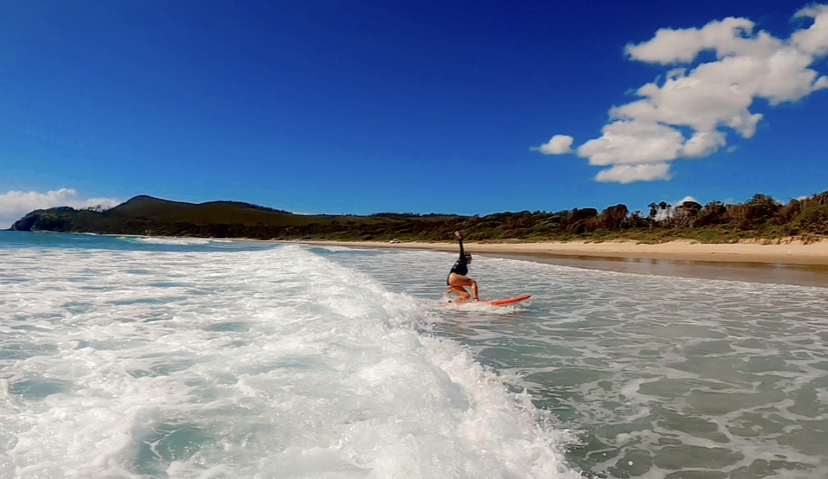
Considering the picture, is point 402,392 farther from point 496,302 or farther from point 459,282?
point 459,282

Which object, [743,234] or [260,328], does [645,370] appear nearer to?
[260,328]

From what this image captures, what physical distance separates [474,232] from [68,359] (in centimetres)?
6087

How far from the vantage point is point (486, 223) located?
71.1 meters

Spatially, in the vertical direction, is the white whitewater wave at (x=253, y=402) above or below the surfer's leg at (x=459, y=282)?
below

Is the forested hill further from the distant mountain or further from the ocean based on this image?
the ocean

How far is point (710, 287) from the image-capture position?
13227 mm

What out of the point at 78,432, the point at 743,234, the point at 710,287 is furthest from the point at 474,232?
the point at 78,432

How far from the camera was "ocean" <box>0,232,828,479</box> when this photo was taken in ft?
10.2

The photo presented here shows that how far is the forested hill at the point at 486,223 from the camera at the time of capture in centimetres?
3231

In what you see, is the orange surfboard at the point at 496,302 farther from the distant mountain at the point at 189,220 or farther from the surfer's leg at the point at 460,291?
the distant mountain at the point at 189,220

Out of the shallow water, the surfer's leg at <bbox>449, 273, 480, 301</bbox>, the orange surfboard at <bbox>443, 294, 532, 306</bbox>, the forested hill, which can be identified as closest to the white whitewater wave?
the shallow water

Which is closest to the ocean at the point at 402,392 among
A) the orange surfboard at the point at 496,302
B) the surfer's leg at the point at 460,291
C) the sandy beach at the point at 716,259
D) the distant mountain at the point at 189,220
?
the orange surfboard at the point at 496,302

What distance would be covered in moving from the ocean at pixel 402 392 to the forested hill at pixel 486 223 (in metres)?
27.5

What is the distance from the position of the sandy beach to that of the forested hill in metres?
2.04
